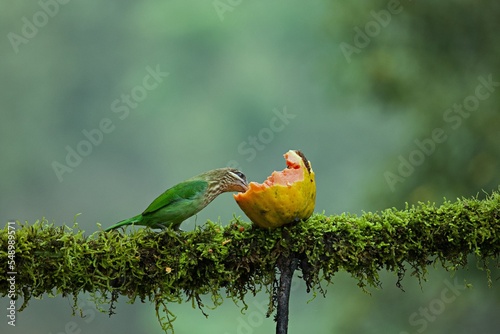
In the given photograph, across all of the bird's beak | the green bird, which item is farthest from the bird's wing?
the bird's beak

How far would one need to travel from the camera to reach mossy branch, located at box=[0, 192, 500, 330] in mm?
2615

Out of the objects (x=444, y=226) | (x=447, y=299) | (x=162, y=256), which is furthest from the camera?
(x=447, y=299)

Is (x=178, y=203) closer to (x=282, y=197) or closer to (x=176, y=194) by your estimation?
(x=176, y=194)

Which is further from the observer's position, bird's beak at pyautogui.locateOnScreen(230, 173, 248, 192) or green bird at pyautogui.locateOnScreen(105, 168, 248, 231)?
A: bird's beak at pyautogui.locateOnScreen(230, 173, 248, 192)

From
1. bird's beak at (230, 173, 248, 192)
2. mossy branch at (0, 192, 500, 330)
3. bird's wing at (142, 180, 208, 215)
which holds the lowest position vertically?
mossy branch at (0, 192, 500, 330)

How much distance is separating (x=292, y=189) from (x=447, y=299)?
11.3 ft

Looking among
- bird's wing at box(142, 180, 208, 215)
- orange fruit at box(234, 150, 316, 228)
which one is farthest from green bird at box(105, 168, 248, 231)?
orange fruit at box(234, 150, 316, 228)

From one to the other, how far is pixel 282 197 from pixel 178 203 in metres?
0.41

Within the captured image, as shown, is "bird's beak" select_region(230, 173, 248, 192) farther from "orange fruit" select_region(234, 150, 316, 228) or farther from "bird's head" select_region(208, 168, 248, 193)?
"orange fruit" select_region(234, 150, 316, 228)

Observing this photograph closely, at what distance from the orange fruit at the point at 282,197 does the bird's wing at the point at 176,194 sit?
18 cm

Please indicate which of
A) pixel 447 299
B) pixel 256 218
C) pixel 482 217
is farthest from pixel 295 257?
pixel 447 299

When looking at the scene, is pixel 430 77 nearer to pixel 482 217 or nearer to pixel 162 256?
pixel 482 217

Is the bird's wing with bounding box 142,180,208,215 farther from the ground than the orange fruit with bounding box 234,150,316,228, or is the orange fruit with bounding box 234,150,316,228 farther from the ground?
the bird's wing with bounding box 142,180,208,215

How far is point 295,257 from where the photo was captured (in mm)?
2785
